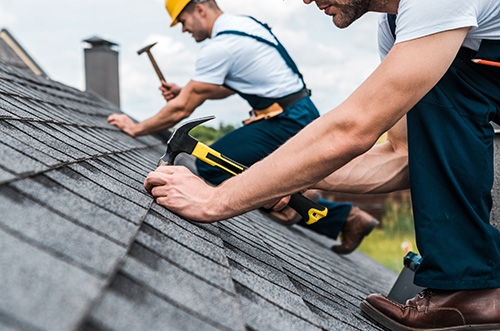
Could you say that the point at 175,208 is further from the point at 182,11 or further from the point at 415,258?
the point at 182,11

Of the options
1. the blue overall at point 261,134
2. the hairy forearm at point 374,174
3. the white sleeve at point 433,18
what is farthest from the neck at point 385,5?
the blue overall at point 261,134

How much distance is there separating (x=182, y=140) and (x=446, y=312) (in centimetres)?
128

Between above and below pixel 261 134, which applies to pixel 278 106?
above

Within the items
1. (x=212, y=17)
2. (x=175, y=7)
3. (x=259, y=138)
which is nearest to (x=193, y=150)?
(x=259, y=138)

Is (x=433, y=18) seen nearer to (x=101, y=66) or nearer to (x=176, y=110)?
(x=176, y=110)

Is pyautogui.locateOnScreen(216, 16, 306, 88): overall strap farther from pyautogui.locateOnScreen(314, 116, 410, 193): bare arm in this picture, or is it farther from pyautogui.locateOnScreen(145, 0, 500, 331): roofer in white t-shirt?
pyautogui.locateOnScreen(145, 0, 500, 331): roofer in white t-shirt

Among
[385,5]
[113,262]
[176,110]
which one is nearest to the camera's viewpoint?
[113,262]

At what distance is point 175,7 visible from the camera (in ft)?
14.0

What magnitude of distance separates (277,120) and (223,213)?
2262 mm

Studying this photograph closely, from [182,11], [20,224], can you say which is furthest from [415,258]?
[182,11]

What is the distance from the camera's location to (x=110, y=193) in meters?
1.46

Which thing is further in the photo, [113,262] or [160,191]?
[160,191]

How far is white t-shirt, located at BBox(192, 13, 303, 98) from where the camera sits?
3744 millimetres

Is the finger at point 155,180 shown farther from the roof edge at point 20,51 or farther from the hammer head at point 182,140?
the roof edge at point 20,51
